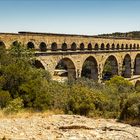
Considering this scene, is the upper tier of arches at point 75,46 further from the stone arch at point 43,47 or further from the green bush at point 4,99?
the green bush at point 4,99

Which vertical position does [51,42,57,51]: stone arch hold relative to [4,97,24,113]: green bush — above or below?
above

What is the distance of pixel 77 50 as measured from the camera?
1478 inches

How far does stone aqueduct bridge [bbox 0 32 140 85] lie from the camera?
98.7 feet

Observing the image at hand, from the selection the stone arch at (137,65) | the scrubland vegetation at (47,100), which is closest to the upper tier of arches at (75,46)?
the stone arch at (137,65)

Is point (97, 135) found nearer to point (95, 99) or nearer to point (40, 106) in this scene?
point (40, 106)

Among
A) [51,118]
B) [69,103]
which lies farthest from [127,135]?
[69,103]

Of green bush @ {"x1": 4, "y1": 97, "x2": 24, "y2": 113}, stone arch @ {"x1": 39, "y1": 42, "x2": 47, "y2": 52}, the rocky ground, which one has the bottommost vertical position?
the rocky ground

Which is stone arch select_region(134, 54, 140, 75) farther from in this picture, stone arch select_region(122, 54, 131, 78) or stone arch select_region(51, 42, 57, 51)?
stone arch select_region(51, 42, 57, 51)

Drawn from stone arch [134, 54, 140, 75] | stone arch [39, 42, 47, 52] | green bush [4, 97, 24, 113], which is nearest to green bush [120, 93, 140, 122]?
green bush [4, 97, 24, 113]

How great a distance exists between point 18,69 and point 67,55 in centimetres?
1815

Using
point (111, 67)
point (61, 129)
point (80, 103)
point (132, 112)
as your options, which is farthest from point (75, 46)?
point (61, 129)

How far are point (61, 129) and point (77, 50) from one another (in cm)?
2766

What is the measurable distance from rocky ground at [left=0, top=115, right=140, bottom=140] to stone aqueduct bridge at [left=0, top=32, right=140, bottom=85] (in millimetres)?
16697

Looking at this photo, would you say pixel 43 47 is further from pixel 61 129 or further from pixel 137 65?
pixel 137 65
